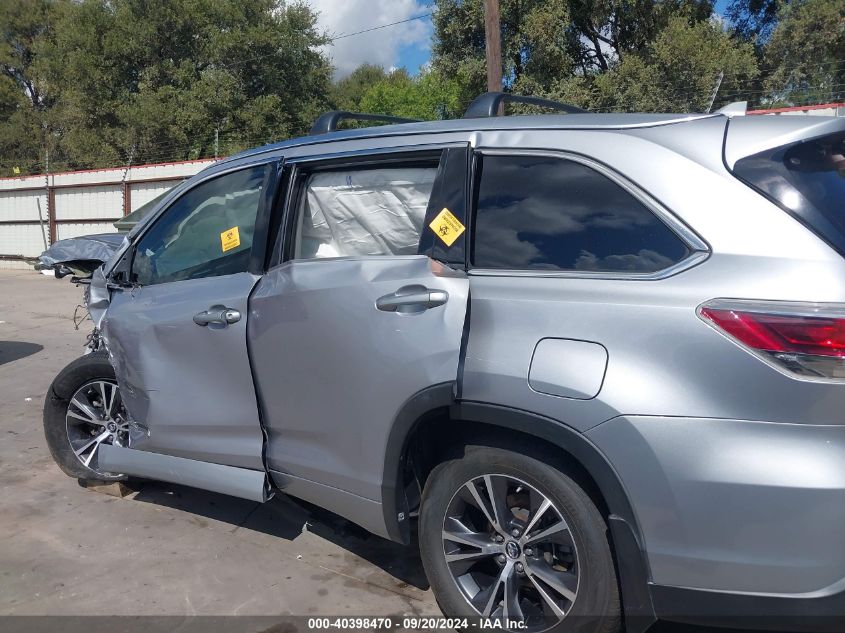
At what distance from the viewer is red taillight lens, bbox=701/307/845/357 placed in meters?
2.09

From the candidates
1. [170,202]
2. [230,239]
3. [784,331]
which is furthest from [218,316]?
[784,331]

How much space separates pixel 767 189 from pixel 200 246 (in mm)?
2773

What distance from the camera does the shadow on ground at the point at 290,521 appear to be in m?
3.72

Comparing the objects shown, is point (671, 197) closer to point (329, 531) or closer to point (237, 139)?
point (329, 531)

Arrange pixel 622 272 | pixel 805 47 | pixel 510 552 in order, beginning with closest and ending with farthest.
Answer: pixel 622 272
pixel 510 552
pixel 805 47

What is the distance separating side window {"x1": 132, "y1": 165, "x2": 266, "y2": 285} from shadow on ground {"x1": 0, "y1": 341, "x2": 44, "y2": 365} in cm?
490

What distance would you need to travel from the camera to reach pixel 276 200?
11.5ft

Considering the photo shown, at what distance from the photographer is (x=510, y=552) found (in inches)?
108

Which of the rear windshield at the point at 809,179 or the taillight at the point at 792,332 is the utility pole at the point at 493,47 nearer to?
the rear windshield at the point at 809,179

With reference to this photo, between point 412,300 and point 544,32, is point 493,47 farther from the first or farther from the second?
point 412,300

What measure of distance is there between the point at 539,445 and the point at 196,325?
182cm

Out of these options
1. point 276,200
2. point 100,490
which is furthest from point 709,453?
point 100,490

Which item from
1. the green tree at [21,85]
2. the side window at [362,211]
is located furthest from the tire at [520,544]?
the green tree at [21,85]

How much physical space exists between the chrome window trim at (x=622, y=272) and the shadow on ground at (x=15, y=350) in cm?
703
